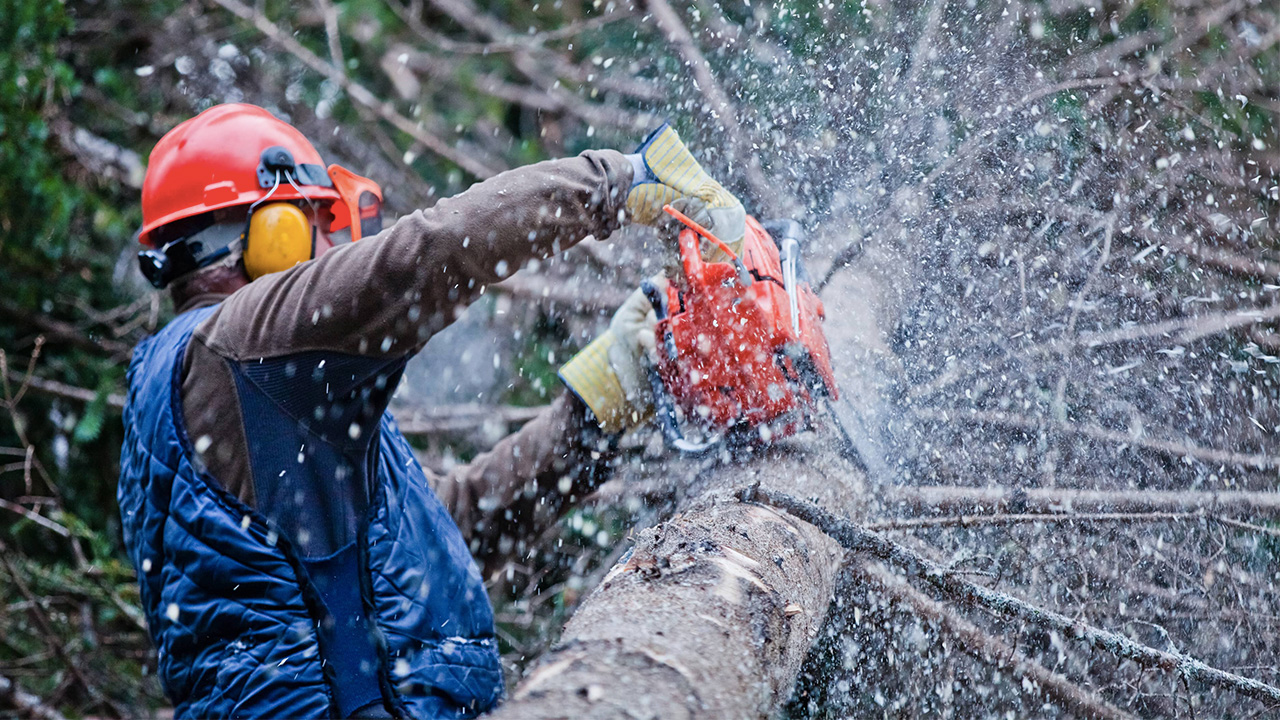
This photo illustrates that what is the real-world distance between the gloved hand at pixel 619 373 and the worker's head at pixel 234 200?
722mm

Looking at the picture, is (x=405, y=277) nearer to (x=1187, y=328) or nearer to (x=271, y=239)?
(x=271, y=239)

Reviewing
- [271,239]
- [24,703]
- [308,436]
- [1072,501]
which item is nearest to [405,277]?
[308,436]

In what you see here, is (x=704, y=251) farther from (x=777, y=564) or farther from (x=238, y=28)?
(x=238, y=28)

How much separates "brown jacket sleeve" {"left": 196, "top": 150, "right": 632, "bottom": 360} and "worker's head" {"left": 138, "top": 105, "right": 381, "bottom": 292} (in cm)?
34

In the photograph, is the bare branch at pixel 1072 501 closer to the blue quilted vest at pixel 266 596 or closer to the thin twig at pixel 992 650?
the thin twig at pixel 992 650

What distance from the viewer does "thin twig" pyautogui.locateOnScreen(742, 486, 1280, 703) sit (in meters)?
1.83

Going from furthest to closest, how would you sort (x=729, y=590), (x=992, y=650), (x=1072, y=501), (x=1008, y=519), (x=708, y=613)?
(x=1072, y=501) < (x=992, y=650) < (x=1008, y=519) < (x=729, y=590) < (x=708, y=613)

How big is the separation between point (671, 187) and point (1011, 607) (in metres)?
1.18

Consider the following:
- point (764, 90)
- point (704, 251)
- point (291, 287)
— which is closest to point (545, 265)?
point (764, 90)

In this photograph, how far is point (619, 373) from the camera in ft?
7.88

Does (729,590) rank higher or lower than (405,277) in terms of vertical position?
lower

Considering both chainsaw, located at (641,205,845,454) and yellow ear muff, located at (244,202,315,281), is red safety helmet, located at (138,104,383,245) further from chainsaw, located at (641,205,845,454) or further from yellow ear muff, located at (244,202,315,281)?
chainsaw, located at (641,205,845,454)

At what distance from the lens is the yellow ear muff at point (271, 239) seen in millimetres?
2184

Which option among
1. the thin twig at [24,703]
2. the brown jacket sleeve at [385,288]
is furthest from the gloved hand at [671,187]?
the thin twig at [24,703]
